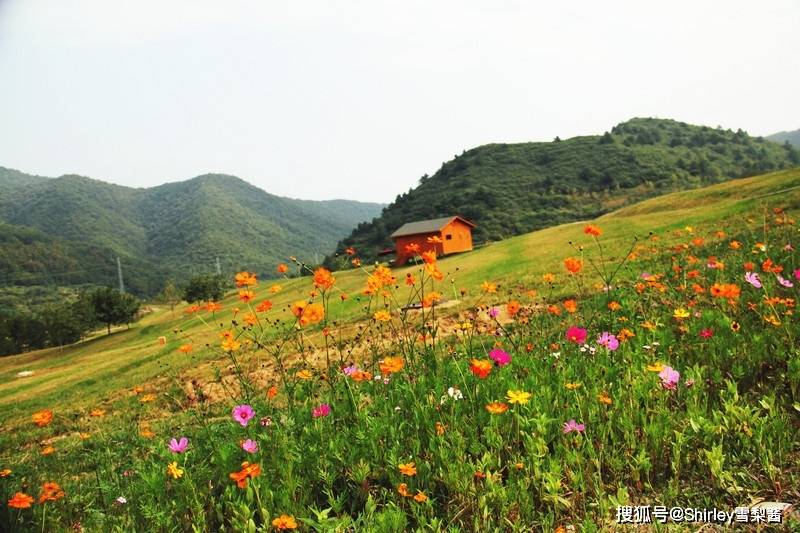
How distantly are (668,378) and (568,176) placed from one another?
520 feet

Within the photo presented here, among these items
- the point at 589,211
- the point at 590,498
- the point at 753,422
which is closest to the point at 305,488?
the point at 590,498

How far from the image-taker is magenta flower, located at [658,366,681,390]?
3717 millimetres

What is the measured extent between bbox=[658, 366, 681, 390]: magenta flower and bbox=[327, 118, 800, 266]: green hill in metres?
105

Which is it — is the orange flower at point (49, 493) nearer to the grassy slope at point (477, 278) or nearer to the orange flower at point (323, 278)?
the orange flower at point (323, 278)

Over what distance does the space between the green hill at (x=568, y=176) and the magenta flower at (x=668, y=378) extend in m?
105

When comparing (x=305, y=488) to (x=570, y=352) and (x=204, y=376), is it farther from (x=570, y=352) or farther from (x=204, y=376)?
(x=204, y=376)

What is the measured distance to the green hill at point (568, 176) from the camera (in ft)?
406

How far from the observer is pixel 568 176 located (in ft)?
496

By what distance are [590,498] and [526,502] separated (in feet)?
1.55

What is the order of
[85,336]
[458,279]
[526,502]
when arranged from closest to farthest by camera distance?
[526,502] < [458,279] < [85,336]

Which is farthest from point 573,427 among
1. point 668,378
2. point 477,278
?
point 477,278

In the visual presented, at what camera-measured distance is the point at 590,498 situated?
A: 298cm

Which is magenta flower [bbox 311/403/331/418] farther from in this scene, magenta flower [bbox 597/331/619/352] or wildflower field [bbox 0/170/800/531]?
magenta flower [bbox 597/331/619/352]

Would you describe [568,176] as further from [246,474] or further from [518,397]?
[246,474]
